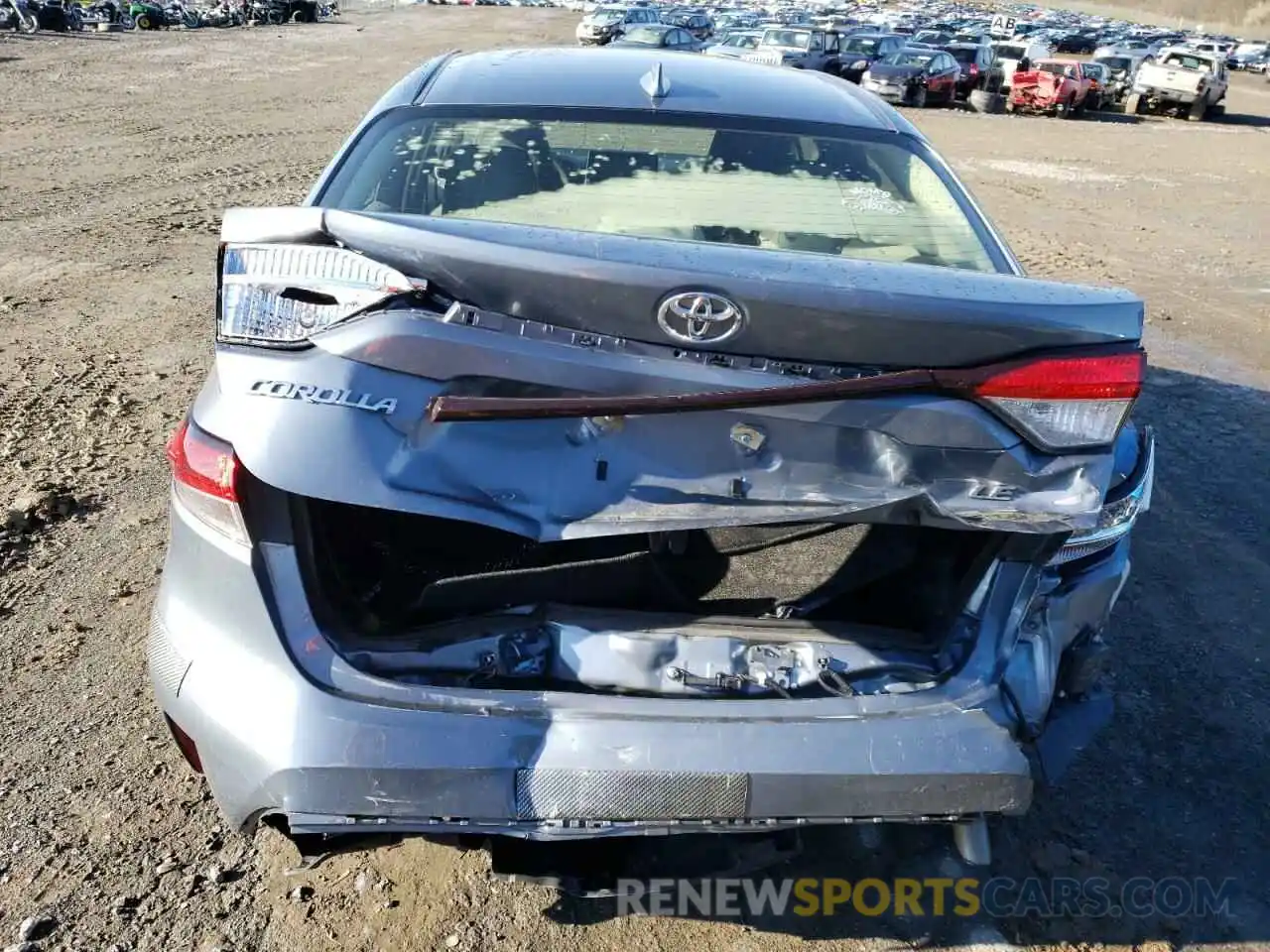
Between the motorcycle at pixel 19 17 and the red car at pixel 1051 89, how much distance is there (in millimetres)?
25262

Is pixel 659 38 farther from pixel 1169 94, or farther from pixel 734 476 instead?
pixel 734 476

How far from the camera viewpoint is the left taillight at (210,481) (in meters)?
1.94

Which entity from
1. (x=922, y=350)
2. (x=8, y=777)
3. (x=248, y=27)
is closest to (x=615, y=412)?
(x=922, y=350)

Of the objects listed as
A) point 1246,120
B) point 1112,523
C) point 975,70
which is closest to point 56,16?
point 975,70

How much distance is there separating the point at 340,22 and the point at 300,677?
45.2m

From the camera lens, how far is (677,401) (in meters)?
1.84

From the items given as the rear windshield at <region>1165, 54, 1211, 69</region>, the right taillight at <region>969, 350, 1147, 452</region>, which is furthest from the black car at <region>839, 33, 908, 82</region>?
the right taillight at <region>969, 350, 1147, 452</region>

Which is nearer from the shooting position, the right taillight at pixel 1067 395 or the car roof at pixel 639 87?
the right taillight at pixel 1067 395

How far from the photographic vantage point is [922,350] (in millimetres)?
1938

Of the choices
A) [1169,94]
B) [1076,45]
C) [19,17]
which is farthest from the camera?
[1076,45]

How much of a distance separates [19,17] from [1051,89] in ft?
86.4

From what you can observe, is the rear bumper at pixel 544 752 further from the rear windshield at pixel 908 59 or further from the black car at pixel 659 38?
the rear windshield at pixel 908 59

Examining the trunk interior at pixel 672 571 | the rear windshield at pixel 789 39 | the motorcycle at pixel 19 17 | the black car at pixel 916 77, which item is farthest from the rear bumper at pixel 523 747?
the motorcycle at pixel 19 17

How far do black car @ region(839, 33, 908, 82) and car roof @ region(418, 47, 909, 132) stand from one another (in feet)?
77.1
